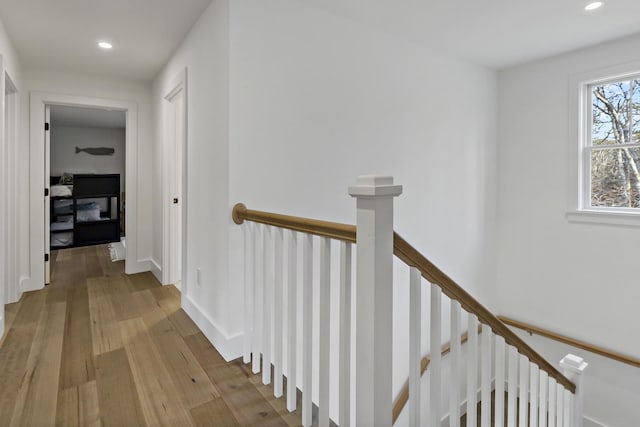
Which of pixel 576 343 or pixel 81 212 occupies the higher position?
pixel 81 212

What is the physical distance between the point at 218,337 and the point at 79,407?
2.45 feet

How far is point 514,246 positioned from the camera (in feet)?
13.3

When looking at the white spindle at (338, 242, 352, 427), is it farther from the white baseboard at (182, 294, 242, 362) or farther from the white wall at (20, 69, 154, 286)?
the white wall at (20, 69, 154, 286)

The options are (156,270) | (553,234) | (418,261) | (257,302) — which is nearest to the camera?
(418,261)

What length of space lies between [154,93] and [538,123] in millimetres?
4334

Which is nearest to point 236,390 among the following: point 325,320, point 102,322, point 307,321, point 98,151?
point 307,321

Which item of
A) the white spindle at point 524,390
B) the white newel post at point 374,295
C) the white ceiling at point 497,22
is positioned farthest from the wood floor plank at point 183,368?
the white ceiling at point 497,22

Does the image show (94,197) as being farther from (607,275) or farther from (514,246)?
(607,275)

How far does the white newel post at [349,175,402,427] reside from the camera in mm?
966

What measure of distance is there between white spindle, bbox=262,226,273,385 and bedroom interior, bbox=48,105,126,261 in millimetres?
4807

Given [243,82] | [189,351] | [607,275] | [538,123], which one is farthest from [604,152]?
[189,351]

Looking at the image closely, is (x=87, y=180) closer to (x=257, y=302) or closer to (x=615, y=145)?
(x=257, y=302)

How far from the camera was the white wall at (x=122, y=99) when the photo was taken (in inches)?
137

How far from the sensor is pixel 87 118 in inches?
231
